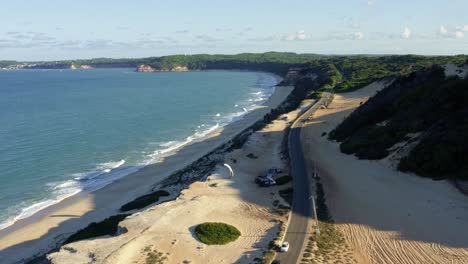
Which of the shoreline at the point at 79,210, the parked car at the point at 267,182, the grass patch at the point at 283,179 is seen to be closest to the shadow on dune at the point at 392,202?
the grass patch at the point at 283,179

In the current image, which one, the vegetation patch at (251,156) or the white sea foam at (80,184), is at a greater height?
the vegetation patch at (251,156)

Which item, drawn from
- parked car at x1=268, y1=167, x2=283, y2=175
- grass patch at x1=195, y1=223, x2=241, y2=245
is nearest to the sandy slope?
parked car at x1=268, y1=167, x2=283, y2=175

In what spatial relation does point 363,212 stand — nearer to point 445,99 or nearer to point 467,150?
point 467,150

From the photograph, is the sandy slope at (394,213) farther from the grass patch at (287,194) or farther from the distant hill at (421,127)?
the grass patch at (287,194)

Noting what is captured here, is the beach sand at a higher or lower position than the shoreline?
higher

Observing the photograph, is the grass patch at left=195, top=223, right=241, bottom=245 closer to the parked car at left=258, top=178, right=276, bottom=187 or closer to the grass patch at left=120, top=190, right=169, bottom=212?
the parked car at left=258, top=178, right=276, bottom=187

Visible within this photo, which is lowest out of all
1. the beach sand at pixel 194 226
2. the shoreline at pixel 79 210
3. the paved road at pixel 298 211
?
the shoreline at pixel 79 210

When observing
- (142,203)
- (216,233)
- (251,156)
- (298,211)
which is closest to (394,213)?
(298,211)
